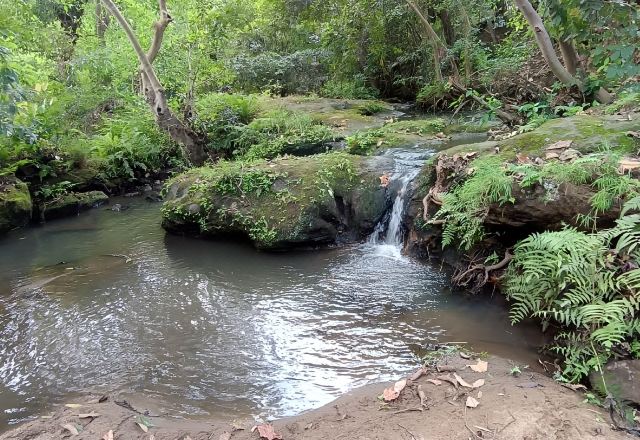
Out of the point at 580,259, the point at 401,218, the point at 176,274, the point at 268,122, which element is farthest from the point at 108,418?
the point at 268,122

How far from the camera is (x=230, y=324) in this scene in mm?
5645

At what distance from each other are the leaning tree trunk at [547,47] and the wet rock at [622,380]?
5.63 meters

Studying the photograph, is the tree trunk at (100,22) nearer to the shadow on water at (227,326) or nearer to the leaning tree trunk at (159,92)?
the leaning tree trunk at (159,92)

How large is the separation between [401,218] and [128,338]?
4.32 m

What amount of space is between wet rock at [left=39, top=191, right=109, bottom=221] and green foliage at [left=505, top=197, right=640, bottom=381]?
33.9ft

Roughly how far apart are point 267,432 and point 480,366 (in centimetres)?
191

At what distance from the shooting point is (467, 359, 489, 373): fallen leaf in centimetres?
415

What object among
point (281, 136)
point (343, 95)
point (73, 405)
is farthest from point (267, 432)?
point (343, 95)

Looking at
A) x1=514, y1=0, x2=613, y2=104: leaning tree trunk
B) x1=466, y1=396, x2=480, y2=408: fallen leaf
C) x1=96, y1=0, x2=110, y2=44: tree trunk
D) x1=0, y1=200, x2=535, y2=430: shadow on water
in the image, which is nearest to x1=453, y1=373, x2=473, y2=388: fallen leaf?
x1=466, y1=396, x2=480, y2=408: fallen leaf

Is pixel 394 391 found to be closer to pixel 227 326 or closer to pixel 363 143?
pixel 227 326

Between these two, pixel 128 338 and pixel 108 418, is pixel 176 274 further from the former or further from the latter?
pixel 108 418

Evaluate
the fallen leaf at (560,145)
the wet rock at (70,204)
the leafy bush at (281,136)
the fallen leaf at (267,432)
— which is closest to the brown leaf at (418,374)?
the fallen leaf at (267,432)

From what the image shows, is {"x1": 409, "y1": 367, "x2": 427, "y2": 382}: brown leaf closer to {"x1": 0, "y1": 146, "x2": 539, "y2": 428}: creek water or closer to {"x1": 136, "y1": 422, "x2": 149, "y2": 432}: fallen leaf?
{"x1": 0, "y1": 146, "x2": 539, "y2": 428}: creek water

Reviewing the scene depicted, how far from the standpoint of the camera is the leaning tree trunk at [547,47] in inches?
291
